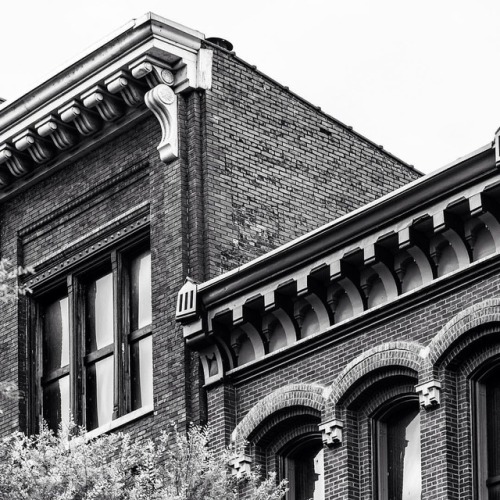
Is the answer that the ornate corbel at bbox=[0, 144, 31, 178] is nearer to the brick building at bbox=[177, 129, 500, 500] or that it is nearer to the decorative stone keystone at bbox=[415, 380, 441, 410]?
the brick building at bbox=[177, 129, 500, 500]

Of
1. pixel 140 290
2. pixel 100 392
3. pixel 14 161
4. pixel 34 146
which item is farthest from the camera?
pixel 14 161

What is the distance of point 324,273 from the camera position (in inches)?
1025

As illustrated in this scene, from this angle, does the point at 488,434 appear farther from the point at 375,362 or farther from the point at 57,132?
the point at 57,132

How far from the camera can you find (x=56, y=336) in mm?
31250

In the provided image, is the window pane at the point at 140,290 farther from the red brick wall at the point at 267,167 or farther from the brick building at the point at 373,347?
the brick building at the point at 373,347

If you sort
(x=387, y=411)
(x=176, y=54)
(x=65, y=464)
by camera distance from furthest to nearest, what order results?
(x=176, y=54), (x=387, y=411), (x=65, y=464)

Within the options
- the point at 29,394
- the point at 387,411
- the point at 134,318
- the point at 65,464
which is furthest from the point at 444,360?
the point at 29,394

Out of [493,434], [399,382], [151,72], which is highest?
[151,72]

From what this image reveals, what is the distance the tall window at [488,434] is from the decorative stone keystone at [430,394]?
1.65ft

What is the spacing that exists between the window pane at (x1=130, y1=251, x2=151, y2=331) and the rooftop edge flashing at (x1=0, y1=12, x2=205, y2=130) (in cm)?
306

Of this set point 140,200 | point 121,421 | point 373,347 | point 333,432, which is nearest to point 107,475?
point 333,432

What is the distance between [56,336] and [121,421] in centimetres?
304

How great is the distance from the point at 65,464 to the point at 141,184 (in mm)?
7712

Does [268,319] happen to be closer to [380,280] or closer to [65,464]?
[380,280]
